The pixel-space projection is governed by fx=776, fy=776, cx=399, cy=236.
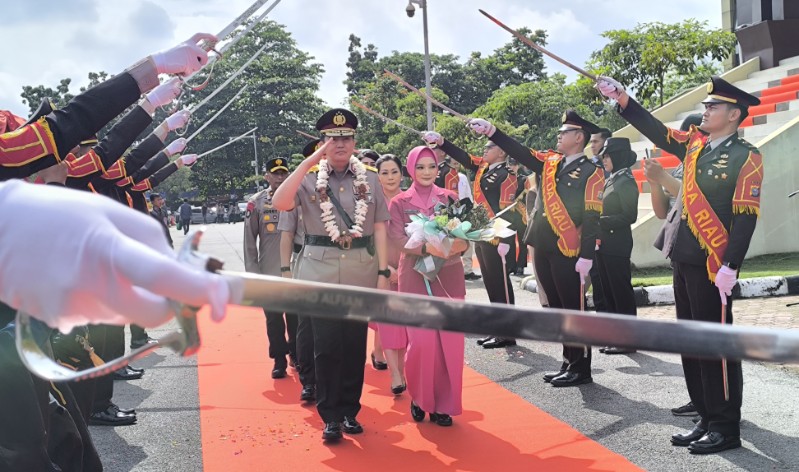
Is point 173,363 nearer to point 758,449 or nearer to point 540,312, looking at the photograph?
point 758,449

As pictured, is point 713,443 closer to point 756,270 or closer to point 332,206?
point 332,206

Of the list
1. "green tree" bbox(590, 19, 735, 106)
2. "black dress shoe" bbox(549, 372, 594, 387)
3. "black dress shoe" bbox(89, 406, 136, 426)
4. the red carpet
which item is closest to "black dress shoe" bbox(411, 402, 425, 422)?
the red carpet

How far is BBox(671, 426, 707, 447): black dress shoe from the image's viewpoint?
460 cm

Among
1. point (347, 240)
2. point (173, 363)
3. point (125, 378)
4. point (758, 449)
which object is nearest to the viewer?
point (758, 449)

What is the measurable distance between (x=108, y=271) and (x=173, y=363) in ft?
21.2

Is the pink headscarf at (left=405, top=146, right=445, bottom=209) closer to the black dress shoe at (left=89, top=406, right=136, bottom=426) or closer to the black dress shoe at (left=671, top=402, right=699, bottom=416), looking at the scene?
the black dress shoe at (left=671, top=402, right=699, bottom=416)

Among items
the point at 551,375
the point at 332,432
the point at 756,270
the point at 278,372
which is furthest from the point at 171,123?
the point at 756,270

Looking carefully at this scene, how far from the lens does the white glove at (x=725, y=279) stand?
443 cm

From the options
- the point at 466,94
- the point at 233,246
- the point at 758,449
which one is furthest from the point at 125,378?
the point at 466,94

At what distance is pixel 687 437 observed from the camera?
461 cm

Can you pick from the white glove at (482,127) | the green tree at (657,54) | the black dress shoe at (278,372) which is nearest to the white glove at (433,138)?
the white glove at (482,127)

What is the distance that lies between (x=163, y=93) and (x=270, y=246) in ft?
10.9

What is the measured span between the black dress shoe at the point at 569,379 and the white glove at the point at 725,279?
6.05ft

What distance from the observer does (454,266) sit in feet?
18.4
